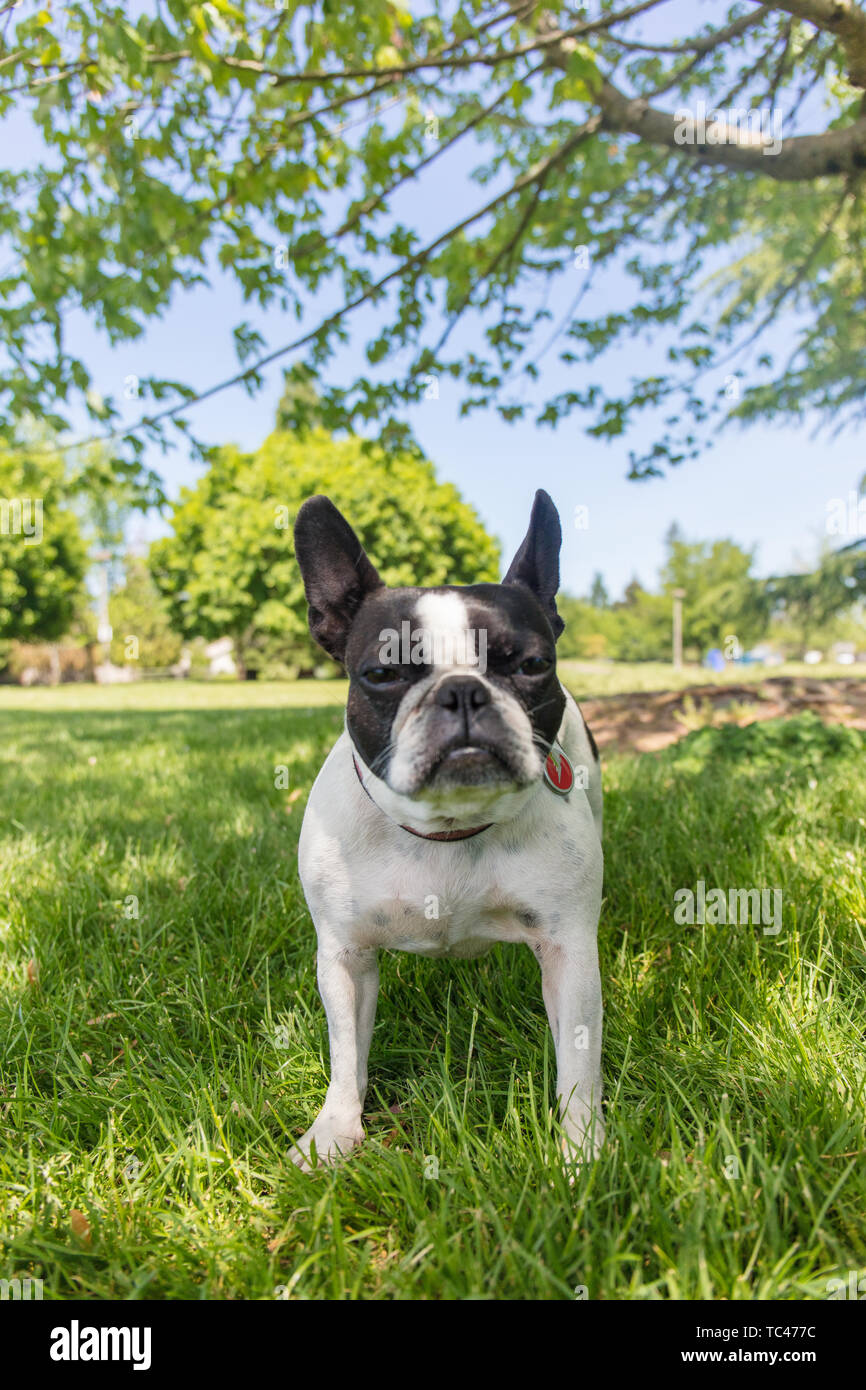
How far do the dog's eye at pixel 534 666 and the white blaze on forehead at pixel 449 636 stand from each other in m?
0.13

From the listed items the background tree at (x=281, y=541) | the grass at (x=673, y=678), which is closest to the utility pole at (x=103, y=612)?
the background tree at (x=281, y=541)

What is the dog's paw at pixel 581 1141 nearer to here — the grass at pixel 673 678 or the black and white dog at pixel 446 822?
the black and white dog at pixel 446 822

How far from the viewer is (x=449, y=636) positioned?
179 centimetres

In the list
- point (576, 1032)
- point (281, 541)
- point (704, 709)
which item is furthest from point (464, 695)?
point (281, 541)

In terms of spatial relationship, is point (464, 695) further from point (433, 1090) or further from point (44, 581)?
point (44, 581)

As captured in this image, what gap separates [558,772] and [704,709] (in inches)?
191

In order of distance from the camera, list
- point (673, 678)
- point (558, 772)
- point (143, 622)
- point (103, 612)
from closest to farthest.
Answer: point (558, 772) → point (673, 678) → point (103, 612) → point (143, 622)

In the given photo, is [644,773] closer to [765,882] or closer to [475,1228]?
[765,882]

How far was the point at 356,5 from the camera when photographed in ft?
12.5

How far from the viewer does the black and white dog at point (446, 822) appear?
64.3 inches

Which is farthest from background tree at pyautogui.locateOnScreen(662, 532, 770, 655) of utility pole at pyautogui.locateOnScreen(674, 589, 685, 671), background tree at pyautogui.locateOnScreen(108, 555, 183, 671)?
background tree at pyautogui.locateOnScreen(108, 555, 183, 671)

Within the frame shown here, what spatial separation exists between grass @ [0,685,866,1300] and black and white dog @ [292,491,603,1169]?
170 millimetres

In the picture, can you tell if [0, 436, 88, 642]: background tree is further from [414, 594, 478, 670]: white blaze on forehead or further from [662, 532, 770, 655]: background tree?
[662, 532, 770, 655]: background tree

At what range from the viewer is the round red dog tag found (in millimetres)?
1933
